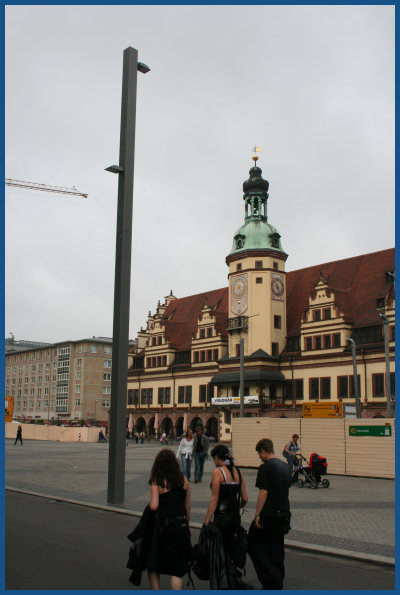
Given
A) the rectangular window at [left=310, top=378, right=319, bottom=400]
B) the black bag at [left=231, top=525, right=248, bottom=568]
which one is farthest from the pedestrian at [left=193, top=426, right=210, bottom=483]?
the rectangular window at [left=310, top=378, right=319, bottom=400]

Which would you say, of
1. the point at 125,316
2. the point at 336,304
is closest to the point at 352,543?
the point at 125,316

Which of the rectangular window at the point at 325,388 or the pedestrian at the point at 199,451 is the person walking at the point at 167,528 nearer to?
the pedestrian at the point at 199,451

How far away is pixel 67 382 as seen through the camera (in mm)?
114688

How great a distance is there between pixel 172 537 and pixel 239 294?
55634 mm

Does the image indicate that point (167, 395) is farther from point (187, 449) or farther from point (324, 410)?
point (187, 449)

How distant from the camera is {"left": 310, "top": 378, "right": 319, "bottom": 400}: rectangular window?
55.4 metres

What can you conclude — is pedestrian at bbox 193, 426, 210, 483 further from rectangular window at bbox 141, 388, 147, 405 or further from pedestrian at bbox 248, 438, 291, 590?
rectangular window at bbox 141, 388, 147, 405

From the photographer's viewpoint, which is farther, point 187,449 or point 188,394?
point 188,394

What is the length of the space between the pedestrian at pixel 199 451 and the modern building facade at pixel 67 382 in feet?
286

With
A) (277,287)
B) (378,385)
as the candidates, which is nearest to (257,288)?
(277,287)

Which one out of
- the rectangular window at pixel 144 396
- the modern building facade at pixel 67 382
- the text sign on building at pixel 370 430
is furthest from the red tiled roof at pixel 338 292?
the modern building facade at pixel 67 382

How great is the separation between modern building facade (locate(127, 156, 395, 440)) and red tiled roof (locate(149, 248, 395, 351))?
0.13 m

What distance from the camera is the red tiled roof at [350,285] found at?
55062 mm

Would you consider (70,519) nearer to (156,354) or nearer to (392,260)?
(392,260)
